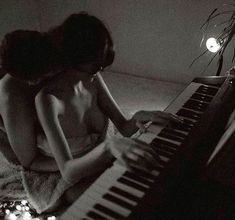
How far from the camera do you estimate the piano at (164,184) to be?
1.14m

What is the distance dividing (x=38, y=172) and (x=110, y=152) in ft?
2.15

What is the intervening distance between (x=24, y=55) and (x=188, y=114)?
2.61ft

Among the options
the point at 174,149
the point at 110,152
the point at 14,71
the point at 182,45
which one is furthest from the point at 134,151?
the point at 182,45

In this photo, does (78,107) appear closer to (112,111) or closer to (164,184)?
(112,111)

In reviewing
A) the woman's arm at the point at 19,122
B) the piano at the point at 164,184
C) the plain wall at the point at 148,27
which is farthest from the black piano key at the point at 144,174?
the plain wall at the point at 148,27

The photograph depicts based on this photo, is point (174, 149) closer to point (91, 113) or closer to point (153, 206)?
point (153, 206)

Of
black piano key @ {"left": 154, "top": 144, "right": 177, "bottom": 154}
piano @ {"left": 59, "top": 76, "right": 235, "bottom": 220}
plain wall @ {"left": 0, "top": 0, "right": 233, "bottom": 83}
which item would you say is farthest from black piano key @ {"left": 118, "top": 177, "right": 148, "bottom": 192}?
plain wall @ {"left": 0, "top": 0, "right": 233, "bottom": 83}

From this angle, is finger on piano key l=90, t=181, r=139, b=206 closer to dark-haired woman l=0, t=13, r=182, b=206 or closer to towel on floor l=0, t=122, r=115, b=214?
dark-haired woman l=0, t=13, r=182, b=206

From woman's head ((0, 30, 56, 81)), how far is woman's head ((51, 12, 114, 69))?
118 millimetres

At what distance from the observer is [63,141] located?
1.64 meters

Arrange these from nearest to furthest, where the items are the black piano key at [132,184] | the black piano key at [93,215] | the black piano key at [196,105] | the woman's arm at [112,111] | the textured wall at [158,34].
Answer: the black piano key at [93,215]
the black piano key at [132,184]
the black piano key at [196,105]
the woman's arm at [112,111]
the textured wall at [158,34]

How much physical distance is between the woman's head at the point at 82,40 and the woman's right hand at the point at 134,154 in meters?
0.61

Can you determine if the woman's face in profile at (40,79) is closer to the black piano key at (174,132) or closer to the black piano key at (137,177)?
the black piano key at (174,132)

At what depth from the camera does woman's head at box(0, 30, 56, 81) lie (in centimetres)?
169
